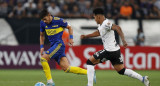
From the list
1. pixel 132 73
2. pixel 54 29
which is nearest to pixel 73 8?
pixel 54 29

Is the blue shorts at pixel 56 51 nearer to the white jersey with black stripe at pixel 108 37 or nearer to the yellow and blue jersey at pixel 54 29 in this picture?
the yellow and blue jersey at pixel 54 29

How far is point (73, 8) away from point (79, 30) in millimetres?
1156

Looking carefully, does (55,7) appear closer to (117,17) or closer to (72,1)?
(72,1)

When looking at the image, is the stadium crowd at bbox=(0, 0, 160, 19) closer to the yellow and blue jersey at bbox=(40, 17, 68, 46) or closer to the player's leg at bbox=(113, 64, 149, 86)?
the yellow and blue jersey at bbox=(40, 17, 68, 46)

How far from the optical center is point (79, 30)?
20.9 metres

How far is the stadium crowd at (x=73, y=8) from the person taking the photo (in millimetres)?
21103

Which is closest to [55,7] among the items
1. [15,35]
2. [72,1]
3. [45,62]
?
[72,1]

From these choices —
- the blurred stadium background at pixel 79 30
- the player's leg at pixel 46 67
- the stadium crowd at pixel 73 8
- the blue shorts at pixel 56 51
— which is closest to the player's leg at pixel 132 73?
the blue shorts at pixel 56 51

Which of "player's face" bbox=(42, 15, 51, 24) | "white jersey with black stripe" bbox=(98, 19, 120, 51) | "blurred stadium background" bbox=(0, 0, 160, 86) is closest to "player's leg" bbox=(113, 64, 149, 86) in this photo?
"white jersey with black stripe" bbox=(98, 19, 120, 51)

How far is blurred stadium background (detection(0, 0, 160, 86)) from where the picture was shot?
20.1m

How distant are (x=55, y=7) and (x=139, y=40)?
4162 millimetres

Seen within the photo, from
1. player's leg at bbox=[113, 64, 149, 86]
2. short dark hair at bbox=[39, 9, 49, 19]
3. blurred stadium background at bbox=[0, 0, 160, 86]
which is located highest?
short dark hair at bbox=[39, 9, 49, 19]

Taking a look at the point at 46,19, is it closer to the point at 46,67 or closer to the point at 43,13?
the point at 43,13

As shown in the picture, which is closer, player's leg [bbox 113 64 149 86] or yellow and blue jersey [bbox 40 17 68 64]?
player's leg [bbox 113 64 149 86]
